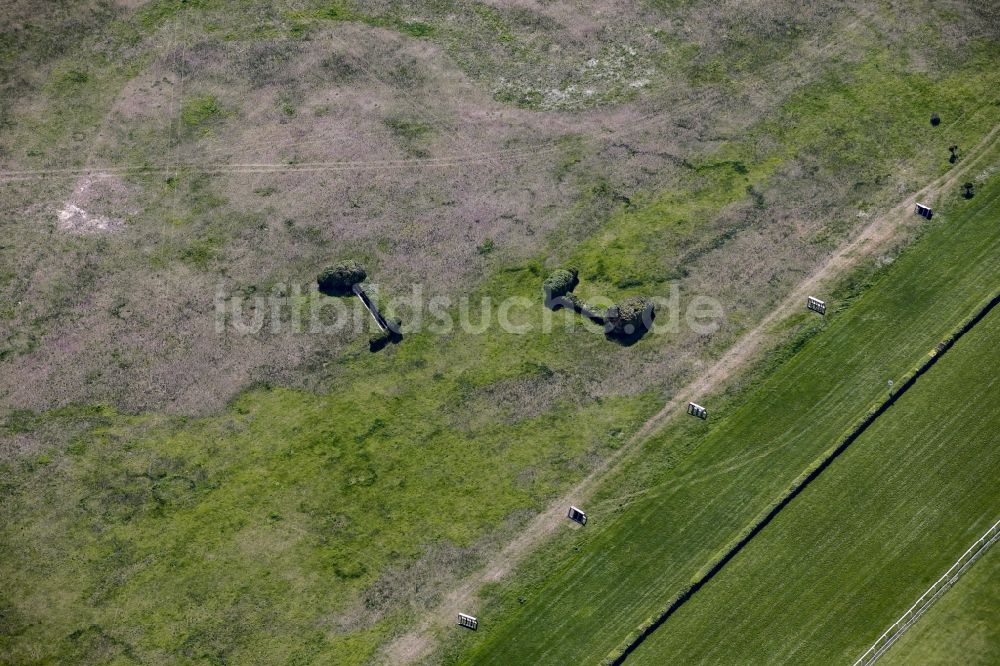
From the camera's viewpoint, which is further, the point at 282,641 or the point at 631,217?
the point at 631,217

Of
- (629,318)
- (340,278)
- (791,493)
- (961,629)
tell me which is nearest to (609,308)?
(629,318)

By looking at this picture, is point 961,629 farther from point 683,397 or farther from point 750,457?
point 683,397

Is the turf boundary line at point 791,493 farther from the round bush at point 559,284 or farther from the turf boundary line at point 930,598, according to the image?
the round bush at point 559,284

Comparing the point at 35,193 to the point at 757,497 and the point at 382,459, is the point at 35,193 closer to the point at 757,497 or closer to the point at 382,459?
the point at 382,459

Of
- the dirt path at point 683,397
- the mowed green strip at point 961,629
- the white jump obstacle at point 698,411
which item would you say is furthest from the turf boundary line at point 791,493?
the mowed green strip at point 961,629

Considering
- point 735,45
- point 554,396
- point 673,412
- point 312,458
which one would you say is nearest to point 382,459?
point 312,458

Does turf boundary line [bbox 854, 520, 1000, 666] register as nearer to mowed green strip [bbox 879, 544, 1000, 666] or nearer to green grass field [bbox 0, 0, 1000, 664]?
mowed green strip [bbox 879, 544, 1000, 666]
